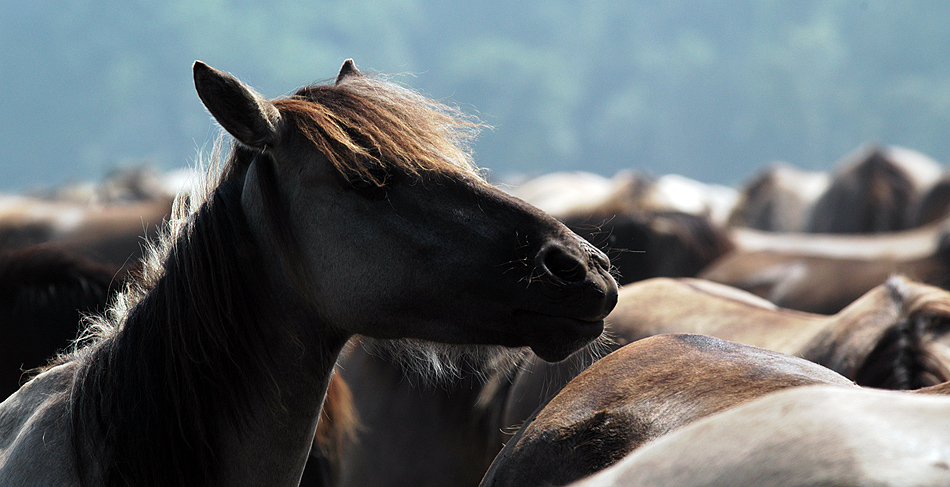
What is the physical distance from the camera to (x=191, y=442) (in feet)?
4.95

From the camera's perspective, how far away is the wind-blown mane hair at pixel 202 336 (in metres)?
1.48

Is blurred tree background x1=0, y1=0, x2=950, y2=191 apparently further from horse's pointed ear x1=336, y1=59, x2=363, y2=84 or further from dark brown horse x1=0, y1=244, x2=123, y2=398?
horse's pointed ear x1=336, y1=59, x2=363, y2=84

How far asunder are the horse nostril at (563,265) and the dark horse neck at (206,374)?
50cm

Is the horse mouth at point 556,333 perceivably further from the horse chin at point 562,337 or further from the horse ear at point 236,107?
the horse ear at point 236,107

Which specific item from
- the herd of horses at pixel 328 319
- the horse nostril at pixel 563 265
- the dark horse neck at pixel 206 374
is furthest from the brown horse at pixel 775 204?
the dark horse neck at pixel 206 374

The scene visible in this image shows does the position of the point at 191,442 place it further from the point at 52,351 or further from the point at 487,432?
the point at 487,432

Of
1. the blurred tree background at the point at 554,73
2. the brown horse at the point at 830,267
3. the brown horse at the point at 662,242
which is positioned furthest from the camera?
the blurred tree background at the point at 554,73

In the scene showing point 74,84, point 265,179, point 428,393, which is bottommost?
point 428,393

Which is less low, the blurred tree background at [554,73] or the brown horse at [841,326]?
the blurred tree background at [554,73]

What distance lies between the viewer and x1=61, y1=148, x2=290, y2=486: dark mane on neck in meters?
1.48

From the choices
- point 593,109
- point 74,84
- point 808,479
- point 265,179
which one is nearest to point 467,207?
point 265,179

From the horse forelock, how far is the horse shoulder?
2.58 feet

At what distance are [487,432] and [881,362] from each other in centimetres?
137

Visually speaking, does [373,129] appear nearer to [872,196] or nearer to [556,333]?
[556,333]
